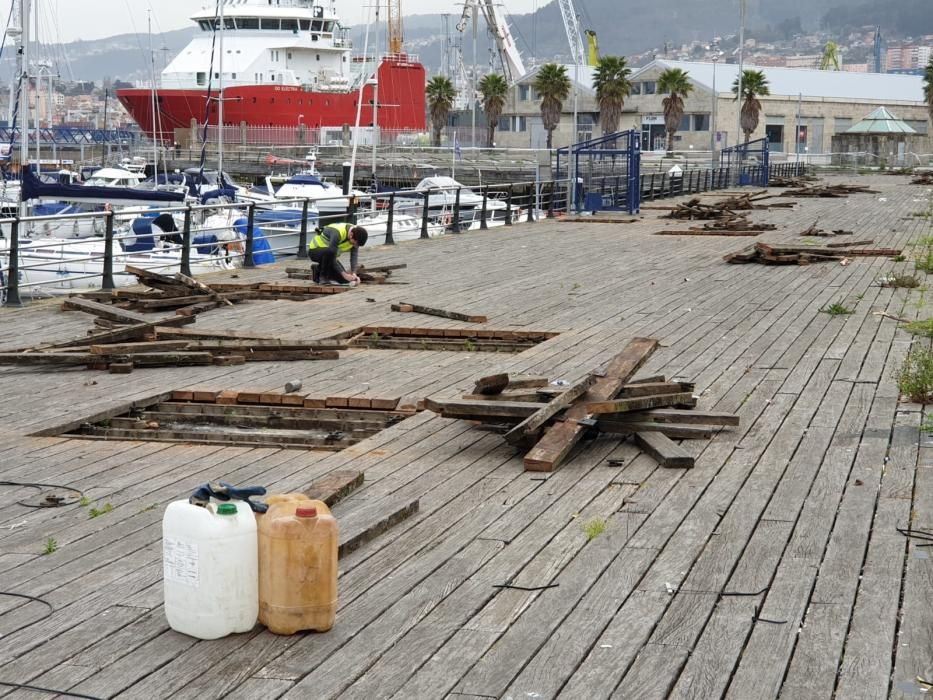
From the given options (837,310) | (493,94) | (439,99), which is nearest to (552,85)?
(439,99)

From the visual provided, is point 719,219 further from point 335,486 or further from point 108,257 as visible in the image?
point 335,486

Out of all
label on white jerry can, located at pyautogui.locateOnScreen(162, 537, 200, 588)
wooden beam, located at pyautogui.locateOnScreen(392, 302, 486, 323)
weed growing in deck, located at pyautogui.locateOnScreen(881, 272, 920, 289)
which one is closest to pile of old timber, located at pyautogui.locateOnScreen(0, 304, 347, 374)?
wooden beam, located at pyautogui.locateOnScreen(392, 302, 486, 323)

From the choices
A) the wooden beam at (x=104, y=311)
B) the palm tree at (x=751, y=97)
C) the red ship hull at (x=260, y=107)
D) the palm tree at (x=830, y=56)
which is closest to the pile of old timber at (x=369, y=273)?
the wooden beam at (x=104, y=311)

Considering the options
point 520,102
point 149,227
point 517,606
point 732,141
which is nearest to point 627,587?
point 517,606

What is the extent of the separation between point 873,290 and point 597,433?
940 centimetres

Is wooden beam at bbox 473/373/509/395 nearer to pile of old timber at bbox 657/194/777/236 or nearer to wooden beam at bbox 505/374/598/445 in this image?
wooden beam at bbox 505/374/598/445

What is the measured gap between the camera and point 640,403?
789 centimetres

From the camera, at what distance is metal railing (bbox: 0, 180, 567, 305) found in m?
17.2

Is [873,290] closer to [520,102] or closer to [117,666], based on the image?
[117,666]

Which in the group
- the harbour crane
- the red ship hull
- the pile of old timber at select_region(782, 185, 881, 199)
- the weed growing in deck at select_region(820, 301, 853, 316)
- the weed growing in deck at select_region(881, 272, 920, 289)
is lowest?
the weed growing in deck at select_region(820, 301, 853, 316)

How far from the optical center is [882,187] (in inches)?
2101

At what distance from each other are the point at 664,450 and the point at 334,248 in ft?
31.5

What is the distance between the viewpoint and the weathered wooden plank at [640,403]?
7711 mm

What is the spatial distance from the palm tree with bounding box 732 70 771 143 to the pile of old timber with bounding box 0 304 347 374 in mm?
82465
